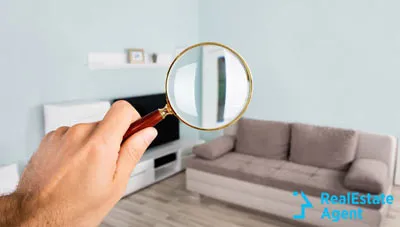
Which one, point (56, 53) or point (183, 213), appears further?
point (183, 213)

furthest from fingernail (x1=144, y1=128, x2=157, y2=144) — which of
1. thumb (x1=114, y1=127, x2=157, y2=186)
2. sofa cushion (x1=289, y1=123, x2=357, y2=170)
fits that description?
sofa cushion (x1=289, y1=123, x2=357, y2=170)

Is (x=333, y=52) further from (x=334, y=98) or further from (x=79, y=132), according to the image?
(x=79, y=132)

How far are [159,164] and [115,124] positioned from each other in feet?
10.6

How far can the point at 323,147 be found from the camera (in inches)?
120

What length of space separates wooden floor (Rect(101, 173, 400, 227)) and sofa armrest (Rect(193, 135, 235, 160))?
474mm

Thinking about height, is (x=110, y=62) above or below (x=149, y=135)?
above

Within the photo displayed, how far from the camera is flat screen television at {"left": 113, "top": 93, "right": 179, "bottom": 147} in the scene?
3.50 metres

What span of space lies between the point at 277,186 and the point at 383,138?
1.19m

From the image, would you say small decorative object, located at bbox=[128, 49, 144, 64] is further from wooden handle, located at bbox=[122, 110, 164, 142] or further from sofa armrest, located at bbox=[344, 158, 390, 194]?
wooden handle, located at bbox=[122, 110, 164, 142]

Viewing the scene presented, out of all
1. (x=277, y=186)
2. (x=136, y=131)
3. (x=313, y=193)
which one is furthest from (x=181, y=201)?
(x=136, y=131)

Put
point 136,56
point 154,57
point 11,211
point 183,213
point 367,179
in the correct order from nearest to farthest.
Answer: point 11,211 → point 367,179 → point 183,213 → point 136,56 → point 154,57

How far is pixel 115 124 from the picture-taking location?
1.73ft

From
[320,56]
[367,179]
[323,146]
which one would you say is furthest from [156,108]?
[367,179]

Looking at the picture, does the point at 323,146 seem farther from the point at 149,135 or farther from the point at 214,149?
the point at 149,135
